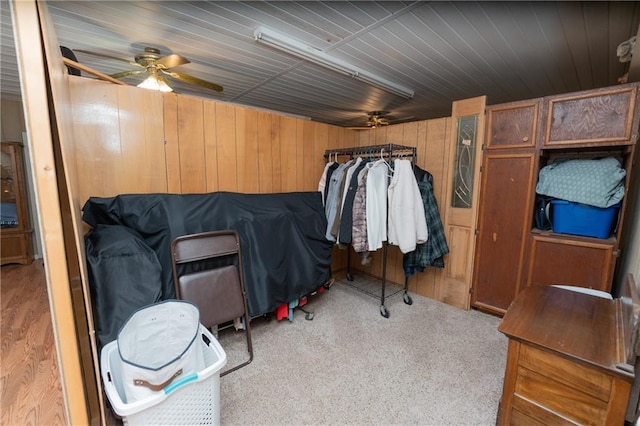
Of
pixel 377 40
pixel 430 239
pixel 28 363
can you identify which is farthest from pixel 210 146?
pixel 430 239

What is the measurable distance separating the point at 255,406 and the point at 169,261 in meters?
1.01

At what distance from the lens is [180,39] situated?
2.34m

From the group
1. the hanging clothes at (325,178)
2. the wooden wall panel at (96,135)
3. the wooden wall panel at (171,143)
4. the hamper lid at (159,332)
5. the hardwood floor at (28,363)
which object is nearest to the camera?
the hamper lid at (159,332)

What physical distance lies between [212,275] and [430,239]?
1.98 meters

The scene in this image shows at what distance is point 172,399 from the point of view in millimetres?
1152

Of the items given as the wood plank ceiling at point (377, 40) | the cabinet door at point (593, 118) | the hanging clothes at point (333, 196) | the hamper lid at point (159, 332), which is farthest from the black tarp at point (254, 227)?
the cabinet door at point (593, 118)

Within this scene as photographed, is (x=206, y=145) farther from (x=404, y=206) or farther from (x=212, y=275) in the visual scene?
(x=404, y=206)

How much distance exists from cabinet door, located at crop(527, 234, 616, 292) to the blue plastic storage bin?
0.23 ft

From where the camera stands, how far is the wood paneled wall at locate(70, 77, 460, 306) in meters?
1.80

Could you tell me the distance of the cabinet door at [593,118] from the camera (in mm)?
1853

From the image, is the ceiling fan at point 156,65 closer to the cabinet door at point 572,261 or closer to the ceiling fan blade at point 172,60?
the ceiling fan blade at point 172,60

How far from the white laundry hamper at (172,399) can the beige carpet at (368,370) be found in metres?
0.32

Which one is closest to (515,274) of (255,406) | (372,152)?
(372,152)

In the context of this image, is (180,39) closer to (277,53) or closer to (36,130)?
(277,53)
